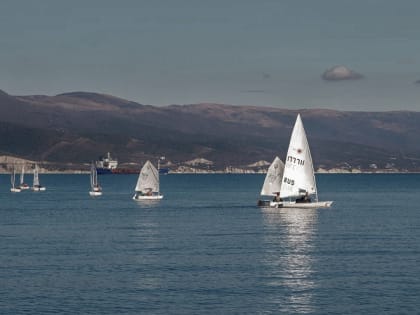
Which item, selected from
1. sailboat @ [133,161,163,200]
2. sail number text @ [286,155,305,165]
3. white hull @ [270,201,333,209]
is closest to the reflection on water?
sail number text @ [286,155,305,165]

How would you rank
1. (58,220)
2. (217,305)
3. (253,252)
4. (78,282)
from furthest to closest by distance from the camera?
1. (58,220)
2. (253,252)
3. (78,282)
4. (217,305)

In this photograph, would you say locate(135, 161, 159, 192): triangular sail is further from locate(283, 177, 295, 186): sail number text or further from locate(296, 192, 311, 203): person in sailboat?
locate(283, 177, 295, 186): sail number text

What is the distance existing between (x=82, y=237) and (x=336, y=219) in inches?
1522

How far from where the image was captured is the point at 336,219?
124m

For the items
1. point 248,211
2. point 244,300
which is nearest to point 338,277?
point 244,300

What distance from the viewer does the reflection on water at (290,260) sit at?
194 ft

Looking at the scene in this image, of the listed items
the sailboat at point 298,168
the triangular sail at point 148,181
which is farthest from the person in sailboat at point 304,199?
the triangular sail at point 148,181

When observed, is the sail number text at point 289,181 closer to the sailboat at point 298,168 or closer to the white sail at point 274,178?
the sailboat at point 298,168

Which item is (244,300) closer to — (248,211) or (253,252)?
(253,252)

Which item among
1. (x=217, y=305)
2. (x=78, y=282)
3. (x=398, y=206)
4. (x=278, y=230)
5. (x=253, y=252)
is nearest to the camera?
(x=217, y=305)

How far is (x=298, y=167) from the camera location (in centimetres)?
13638

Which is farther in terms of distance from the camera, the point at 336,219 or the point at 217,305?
the point at 336,219

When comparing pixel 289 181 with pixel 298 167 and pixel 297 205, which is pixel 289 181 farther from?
pixel 297 205

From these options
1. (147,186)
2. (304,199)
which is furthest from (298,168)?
(147,186)
